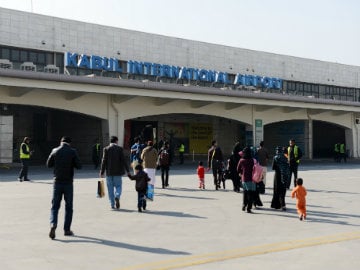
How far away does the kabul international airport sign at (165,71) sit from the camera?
113ft

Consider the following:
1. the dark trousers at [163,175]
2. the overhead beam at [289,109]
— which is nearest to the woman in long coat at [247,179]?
the dark trousers at [163,175]

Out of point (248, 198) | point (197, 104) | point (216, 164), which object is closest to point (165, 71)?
point (197, 104)

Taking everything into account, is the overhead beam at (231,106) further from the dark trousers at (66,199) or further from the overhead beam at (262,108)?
the dark trousers at (66,199)

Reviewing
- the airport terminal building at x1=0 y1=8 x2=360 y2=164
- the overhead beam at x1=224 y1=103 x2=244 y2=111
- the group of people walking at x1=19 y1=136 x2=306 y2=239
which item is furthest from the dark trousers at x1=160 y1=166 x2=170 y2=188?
the overhead beam at x1=224 y1=103 x2=244 y2=111

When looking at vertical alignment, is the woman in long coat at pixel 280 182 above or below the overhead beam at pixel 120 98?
below

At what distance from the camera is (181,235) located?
342 inches

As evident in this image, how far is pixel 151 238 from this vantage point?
8.41 meters

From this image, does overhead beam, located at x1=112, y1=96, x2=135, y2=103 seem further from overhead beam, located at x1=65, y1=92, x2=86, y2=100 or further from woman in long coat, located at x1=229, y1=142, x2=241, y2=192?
woman in long coat, located at x1=229, y1=142, x2=241, y2=192

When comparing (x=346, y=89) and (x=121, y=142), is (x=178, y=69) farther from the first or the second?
(x=346, y=89)

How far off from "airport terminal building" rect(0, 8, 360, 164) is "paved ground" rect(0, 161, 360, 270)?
13805 millimetres

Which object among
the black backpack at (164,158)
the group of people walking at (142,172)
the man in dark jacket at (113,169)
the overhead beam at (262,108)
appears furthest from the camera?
the overhead beam at (262,108)

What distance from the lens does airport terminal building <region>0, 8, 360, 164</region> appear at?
27781 millimetres

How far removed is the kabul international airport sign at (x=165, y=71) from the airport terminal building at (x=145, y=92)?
3.2 inches

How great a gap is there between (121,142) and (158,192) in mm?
13626
